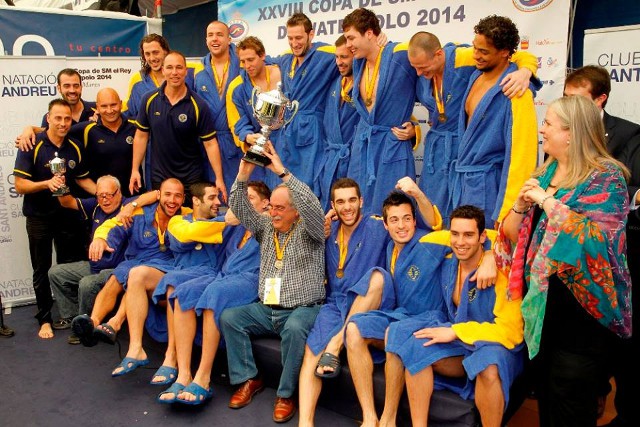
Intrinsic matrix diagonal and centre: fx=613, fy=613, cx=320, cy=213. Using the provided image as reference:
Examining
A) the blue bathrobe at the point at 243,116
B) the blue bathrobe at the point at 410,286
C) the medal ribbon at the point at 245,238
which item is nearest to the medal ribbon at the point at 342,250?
the blue bathrobe at the point at 410,286

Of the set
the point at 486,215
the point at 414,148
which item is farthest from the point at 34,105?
the point at 486,215

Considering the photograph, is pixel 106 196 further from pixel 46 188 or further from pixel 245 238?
pixel 245 238

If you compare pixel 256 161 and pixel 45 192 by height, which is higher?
pixel 256 161

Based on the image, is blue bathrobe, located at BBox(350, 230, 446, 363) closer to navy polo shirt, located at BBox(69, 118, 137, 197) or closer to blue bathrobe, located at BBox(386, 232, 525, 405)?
blue bathrobe, located at BBox(386, 232, 525, 405)

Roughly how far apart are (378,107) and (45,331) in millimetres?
2802

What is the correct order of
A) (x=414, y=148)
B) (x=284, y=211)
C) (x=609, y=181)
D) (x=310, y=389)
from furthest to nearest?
1. (x=414, y=148)
2. (x=284, y=211)
3. (x=310, y=389)
4. (x=609, y=181)

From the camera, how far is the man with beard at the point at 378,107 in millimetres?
3559

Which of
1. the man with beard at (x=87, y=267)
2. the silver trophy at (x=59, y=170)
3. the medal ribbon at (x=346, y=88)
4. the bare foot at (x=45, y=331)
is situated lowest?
the bare foot at (x=45, y=331)

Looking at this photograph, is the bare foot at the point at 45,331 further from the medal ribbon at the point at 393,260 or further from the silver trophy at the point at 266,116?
the medal ribbon at the point at 393,260

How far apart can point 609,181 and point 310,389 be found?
169cm

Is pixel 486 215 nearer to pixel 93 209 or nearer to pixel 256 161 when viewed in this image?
pixel 256 161

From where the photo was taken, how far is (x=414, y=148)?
377 centimetres

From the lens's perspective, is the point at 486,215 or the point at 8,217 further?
the point at 8,217

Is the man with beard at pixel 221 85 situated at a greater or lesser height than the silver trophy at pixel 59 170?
greater
